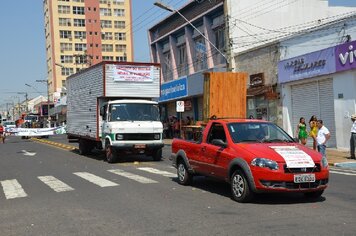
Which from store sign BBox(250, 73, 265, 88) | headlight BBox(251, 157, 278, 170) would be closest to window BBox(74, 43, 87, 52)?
store sign BBox(250, 73, 265, 88)

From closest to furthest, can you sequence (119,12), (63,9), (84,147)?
(84,147), (63,9), (119,12)

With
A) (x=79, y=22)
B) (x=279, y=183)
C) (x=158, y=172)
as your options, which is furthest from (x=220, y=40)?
(x=79, y=22)

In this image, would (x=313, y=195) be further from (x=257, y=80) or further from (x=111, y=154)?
(x=257, y=80)

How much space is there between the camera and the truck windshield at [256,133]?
9.55 metres

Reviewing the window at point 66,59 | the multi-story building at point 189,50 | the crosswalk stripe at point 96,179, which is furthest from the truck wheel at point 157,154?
the window at point 66,59

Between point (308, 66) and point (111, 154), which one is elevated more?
point (308, 66)

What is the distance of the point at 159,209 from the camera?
8.43 metres

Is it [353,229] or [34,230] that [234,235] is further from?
[34,230]

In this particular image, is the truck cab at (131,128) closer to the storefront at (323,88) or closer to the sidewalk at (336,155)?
the sidewalk at (336,155)

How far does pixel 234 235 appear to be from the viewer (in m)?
6.43

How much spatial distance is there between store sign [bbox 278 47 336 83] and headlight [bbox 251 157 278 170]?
43.8 feet

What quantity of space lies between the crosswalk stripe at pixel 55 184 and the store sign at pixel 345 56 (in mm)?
12579

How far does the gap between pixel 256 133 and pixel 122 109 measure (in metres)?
9.22

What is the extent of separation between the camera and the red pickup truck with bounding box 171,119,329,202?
330 inches
